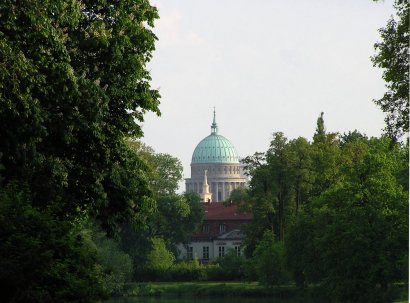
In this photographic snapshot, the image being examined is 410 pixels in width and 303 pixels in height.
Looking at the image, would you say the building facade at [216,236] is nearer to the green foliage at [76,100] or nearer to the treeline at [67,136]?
the treeline at [67,136]

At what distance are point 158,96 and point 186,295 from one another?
194 feet

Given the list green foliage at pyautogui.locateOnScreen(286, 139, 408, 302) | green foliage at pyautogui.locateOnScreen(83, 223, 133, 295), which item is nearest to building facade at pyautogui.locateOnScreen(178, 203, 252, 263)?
green foliage at pyautogui.locateOnScreen(83, 223, 133, 295)

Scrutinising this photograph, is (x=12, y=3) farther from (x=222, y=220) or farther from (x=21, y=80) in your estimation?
(x=222, y=220)

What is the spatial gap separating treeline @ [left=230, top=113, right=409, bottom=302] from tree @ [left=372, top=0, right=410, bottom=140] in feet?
59.2

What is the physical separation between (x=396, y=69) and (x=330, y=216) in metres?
35.1

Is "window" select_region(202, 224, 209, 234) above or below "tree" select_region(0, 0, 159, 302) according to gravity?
above

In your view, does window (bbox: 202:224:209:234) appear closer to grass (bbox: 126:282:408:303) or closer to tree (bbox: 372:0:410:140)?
grass (bbox: 126:282:408:303)

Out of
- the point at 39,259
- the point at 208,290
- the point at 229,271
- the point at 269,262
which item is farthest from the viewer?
the point at 229,271

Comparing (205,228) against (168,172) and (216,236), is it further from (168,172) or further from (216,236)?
(168,172)

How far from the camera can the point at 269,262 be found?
79500 mm

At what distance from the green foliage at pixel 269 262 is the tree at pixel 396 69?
1849 inches

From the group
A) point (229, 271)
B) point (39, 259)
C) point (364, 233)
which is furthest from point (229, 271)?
point (39, 259)

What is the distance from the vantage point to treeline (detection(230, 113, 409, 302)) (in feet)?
189

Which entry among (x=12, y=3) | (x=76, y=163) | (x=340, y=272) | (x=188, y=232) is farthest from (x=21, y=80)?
(x=188, y=232)
